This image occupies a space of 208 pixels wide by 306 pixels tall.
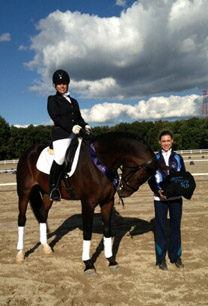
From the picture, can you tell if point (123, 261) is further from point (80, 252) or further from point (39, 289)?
point (39, 289)

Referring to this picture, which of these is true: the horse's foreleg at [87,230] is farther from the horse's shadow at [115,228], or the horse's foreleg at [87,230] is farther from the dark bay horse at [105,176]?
the horse's shadow at [115,228]

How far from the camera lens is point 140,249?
482cm

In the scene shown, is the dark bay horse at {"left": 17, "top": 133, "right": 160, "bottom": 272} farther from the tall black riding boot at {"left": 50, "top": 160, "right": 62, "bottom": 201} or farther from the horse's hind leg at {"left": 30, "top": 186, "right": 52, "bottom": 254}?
the horse's hind leg at {"left": 30, "top": 186, "right": 52, "bottom": 254}

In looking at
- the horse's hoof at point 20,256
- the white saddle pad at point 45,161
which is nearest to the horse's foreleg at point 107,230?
the white saddle pad at point 45,161

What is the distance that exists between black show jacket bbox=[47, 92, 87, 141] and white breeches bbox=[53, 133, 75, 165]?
8 cm

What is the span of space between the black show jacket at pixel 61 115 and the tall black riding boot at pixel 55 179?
50cm

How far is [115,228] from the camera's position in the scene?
6.17 m

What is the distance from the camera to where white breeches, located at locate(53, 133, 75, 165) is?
4.11 metres

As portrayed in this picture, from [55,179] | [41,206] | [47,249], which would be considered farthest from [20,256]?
[55,179]

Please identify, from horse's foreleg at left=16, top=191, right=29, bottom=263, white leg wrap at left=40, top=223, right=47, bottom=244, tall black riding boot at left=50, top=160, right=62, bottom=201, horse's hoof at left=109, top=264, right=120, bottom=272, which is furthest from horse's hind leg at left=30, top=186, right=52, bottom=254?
horse's hoof at left=109, top=264, right=120, bottom=272

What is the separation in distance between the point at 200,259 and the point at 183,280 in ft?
2.79

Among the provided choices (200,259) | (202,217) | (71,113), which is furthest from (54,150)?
(202,217)

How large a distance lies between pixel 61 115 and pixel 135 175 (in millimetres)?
1679

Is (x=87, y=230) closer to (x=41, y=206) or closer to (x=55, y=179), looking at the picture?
(x=55, y=179)
